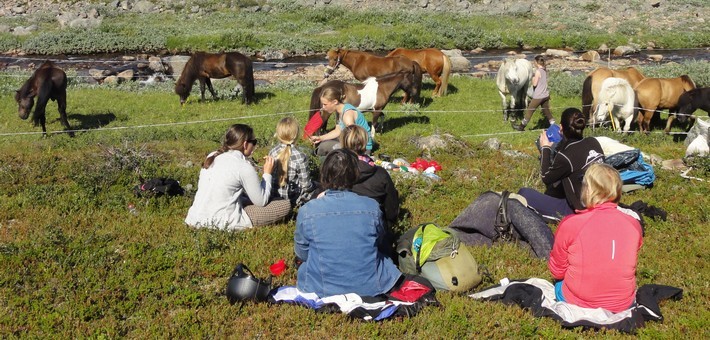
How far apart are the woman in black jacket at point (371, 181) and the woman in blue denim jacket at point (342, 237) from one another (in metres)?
1.07

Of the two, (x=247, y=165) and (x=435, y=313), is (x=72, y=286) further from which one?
(x=435, y=313)

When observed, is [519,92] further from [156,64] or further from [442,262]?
[156,64]

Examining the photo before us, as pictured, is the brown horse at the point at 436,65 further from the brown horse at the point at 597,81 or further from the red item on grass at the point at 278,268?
the red item on grass at the point at 278,268

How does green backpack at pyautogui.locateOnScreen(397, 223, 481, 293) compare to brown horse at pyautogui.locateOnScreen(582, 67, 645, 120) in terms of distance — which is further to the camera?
brown horse at pyautogui.locateOnScreen(582, 67, 645, 120)

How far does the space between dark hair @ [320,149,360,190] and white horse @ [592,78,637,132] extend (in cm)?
1078

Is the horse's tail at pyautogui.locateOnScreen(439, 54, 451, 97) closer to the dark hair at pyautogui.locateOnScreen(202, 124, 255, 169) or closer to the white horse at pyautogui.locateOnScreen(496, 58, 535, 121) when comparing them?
the white horse at pyautogui.locateOnScreen(496, 58, 535, 121)

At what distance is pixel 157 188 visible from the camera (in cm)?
865

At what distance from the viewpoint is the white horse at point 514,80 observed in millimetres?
16203

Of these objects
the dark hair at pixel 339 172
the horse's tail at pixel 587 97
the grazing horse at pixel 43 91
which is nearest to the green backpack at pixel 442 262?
the dark hair at pixel 339 172

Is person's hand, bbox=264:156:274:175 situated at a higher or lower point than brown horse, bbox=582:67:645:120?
higher

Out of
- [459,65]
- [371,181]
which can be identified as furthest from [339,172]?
[459,65]

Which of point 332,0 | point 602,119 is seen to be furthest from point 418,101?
point 332,0

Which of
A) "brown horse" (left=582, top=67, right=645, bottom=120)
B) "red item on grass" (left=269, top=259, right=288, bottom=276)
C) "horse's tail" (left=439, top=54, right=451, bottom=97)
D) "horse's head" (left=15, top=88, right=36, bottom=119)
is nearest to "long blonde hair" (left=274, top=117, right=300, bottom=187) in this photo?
"red item on grass" (left=269, top=259, right=288, bottom=276)

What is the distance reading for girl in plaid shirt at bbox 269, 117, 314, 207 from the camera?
7.98 meters
